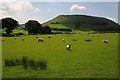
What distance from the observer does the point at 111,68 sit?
22.0 metres

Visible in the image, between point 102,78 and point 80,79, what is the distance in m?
1.62

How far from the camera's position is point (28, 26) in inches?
3984

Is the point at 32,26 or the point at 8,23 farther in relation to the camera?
the point at 32,26

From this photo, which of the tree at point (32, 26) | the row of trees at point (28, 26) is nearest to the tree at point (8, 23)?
the row of trees at point (28, 26)

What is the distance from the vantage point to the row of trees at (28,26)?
299 ft

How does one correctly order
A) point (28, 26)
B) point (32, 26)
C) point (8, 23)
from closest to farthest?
point (8, 23) → point (32, 26) → point (28, 26)

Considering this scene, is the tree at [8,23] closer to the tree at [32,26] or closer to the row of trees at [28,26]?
the row of trees at [28,26]

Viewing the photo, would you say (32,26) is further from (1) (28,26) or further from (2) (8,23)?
(2) (8,23)

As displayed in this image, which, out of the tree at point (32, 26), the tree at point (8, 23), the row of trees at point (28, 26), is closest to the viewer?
the tree at point (8, 23)

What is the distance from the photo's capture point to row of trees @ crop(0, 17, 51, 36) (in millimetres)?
91100

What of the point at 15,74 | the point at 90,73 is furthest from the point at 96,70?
the point at 15,74

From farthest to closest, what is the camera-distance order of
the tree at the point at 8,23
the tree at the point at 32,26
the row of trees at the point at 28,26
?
the tree at the point at 32,26 < the row of trees at the point at 28,26 < the tree at the point at 8,23

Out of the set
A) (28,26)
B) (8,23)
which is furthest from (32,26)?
(8,23)

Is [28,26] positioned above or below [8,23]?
below
